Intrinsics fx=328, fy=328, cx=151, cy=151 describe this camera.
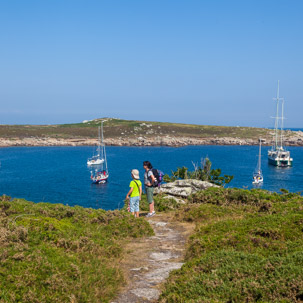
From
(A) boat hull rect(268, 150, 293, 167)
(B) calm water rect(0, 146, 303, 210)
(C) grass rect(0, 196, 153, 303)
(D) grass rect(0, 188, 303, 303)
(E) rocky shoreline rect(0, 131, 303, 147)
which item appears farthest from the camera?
(E) rocky shoreline rect(0, 131, 303, 147)

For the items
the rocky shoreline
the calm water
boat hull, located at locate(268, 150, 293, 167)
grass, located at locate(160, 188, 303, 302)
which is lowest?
the calm water

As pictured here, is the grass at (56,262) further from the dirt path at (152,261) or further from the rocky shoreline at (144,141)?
the rocky shoreline at (144,141)

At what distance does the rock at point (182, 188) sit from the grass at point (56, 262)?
9.58 meters

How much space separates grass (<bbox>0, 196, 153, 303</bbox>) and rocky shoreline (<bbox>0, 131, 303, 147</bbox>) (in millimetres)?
144451

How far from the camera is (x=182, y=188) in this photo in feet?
65.0

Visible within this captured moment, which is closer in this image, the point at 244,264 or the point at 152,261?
the point at 244,264

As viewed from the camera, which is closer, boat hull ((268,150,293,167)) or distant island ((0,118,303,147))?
boat hull ((268,150,293,167))

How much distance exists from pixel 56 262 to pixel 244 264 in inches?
149

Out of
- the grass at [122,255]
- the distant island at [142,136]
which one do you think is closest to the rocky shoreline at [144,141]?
the distant island at [142,136]

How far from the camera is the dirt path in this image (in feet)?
21.8

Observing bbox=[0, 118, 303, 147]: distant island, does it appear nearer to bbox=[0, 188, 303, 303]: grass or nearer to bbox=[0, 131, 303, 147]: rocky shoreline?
bbox=[0, 131, 303, 147]: rocky shoreline

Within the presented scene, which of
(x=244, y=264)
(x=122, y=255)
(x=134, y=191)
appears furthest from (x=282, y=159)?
(x=244, y=264)

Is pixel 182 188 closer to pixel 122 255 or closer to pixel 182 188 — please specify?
pixel 182 188

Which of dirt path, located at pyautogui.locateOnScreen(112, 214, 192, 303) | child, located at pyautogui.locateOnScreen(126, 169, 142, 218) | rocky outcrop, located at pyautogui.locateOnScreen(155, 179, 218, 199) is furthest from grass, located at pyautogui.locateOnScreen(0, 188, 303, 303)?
rocky outcrop, located at pyautogui.locateOnScreen(155, 179, 218, 199)
